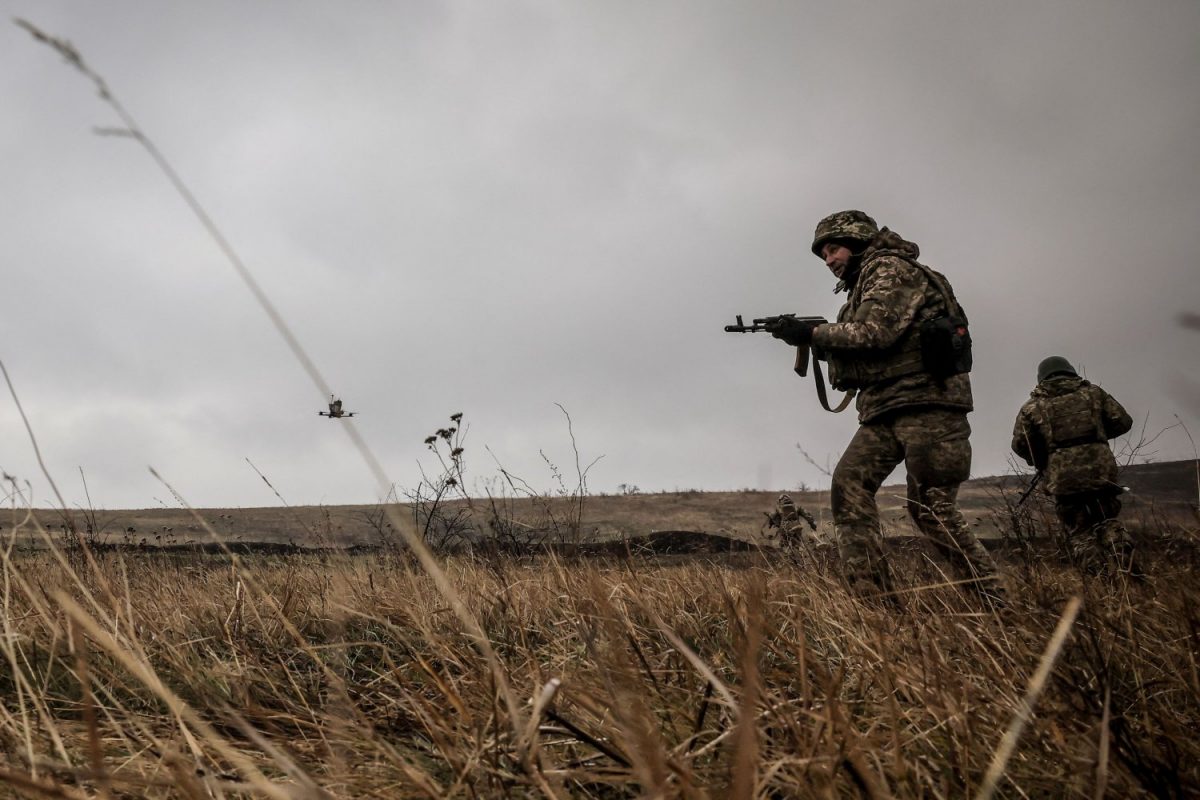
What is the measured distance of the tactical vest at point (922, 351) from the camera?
3521 millimetres

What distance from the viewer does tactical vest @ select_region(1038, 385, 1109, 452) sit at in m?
5.72

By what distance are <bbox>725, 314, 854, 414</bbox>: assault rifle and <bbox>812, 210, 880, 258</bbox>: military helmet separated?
→ 0.50 meters

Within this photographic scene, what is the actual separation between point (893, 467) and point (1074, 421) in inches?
125

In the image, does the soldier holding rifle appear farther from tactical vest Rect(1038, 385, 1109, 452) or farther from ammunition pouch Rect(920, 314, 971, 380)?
tactical vest Rect(1038, 385, 1109, 452)

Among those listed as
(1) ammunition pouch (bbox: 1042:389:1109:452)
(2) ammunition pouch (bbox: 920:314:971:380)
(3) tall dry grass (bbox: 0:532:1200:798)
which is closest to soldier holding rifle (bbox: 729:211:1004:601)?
(2) ammunition pouch (bbox: 920:314:971:380)

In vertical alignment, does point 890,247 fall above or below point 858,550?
above

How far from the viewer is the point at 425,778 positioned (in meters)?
0.98

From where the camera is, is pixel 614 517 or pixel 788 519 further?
pixel 614 517

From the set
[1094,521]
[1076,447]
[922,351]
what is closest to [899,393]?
[922,351]

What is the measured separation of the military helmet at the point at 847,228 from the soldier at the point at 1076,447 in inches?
108

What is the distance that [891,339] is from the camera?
3576 mm

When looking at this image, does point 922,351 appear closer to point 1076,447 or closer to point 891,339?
point 891,339

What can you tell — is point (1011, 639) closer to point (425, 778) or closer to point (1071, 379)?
point (425, 778)

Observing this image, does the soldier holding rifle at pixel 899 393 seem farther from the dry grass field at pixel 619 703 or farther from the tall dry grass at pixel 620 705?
the tall dry grass at pixel 620 705
